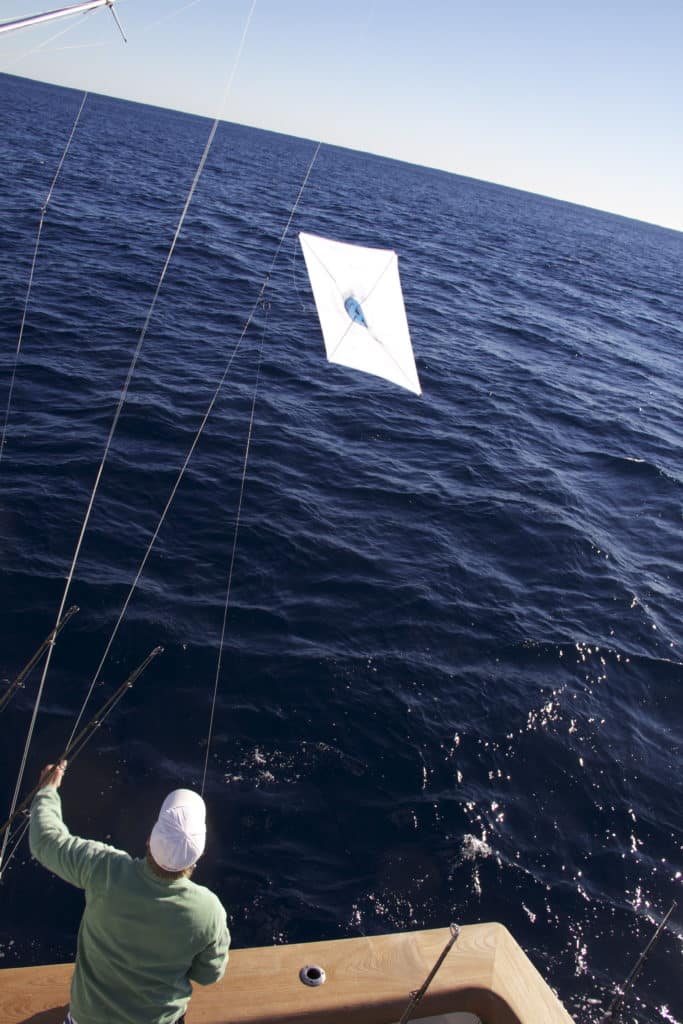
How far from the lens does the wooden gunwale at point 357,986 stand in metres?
3.86

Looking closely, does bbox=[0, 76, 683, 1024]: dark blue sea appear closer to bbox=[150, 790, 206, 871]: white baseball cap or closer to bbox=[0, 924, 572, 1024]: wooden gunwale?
bbox=[0, 924, 572, 1024]: wooden gunwale

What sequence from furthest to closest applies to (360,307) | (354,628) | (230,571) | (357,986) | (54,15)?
(360,307) → (230,571) → (354,628) → (54,15) → (357,986)

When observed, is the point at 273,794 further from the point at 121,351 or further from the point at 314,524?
the point at 121,351

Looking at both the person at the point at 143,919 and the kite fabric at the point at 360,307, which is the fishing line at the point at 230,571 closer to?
the kite fabric at the point at 360,307

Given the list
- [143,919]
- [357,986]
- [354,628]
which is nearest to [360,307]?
[354,628]

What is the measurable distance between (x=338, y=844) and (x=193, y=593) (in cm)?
434

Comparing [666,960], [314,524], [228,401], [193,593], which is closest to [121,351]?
[228,401]

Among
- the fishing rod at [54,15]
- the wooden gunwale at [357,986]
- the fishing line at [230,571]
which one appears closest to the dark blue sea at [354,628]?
the fishing line at [230,571]

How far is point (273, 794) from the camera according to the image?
7.43 m

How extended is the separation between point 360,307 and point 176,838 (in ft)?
31.6

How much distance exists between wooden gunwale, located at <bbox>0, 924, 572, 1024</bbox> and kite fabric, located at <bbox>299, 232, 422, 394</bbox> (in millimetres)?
8491

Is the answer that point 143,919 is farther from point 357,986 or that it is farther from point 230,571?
point 230,571

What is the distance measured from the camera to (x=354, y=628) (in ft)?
32.8

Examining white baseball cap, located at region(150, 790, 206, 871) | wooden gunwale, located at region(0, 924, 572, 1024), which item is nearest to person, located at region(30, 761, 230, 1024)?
white baseball cap, located at region(150, 790, 206, 871)
